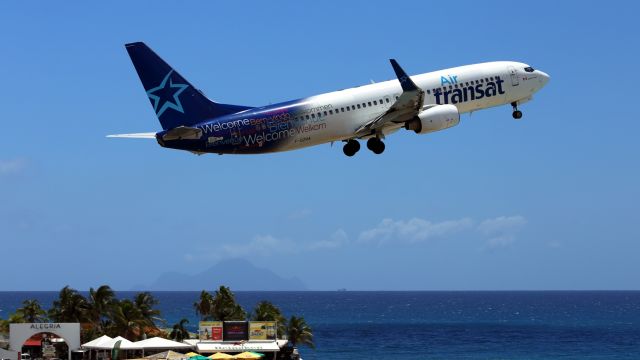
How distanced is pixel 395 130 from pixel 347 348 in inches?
4696

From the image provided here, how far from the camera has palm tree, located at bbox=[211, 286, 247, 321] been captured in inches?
4077

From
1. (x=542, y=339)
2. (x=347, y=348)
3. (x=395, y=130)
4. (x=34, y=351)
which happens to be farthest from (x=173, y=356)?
(x=542, y=339)

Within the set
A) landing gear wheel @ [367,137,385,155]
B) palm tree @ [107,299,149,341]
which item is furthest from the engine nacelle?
palm tree @ [107,299,149,341]

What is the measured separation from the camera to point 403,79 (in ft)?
187

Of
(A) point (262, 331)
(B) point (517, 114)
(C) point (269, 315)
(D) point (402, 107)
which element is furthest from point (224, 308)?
(D) point (402, 107)

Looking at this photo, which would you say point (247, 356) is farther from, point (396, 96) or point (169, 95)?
point (169, 95)

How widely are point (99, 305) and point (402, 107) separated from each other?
5004 centimetres

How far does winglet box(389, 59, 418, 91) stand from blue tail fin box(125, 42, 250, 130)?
8231 millimetres

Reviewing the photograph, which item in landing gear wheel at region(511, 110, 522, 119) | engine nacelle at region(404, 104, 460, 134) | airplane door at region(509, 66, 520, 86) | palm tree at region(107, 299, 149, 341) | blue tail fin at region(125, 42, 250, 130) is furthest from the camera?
palm tree at region(107, 299, 149, 341)

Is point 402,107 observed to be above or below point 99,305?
above

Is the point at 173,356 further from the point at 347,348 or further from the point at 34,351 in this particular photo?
the point at 347,348

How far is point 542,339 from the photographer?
194 m

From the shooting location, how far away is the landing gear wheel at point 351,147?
62281mm

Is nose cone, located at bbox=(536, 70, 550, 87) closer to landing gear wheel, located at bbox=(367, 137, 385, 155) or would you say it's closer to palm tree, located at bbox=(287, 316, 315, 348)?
landing gear wheel, located at bbox=(367, 137, 385, 155)
